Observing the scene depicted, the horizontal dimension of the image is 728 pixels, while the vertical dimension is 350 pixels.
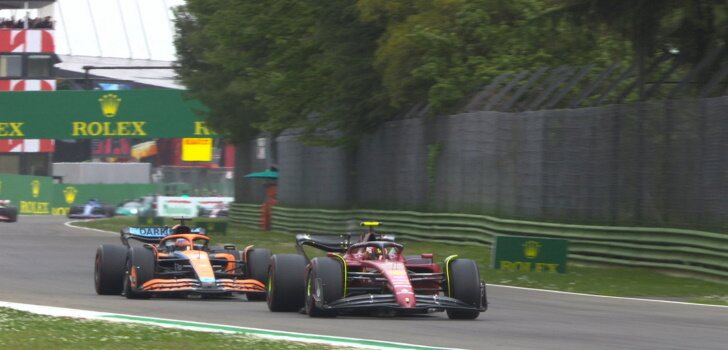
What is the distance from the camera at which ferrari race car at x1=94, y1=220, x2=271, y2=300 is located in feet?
56.9

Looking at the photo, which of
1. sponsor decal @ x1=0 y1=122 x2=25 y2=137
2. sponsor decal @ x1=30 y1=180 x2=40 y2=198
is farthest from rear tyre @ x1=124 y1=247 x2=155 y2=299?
sponsor decal @ x1=30 y1=180 x2=40 y2=198

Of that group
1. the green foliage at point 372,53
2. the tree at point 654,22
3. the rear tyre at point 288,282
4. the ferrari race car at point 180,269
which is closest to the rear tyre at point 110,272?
the ferrari race car at point 180,269

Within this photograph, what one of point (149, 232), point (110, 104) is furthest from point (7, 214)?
point (149, 232)

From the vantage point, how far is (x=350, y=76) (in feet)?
125

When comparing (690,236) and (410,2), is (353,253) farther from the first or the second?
(410,2)

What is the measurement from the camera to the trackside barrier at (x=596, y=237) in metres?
22.4

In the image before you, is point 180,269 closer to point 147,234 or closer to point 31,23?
point 147,234

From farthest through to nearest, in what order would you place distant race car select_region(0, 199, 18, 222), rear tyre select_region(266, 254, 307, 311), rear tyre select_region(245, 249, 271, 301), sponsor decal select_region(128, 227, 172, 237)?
1. distant race car select_region(0, 199, 18, 222)
2. sponsor decal select_region(128, 227, 172, 237)
3. rear tyre select_region(245, 249, 271, 301)
4. rear tyre select_region(266, 254, 307, 311)

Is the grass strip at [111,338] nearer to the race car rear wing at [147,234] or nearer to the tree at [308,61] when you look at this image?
the race car rear wing at [147,234]

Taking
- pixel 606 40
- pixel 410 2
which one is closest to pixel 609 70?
pixel 606 40

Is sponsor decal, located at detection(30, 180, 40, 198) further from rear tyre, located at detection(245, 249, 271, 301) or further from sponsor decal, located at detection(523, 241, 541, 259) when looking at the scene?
rear tyre, located at detection(245, 249, 271, 301)

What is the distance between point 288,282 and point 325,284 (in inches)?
42.0

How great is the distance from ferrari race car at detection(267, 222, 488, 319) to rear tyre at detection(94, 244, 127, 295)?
3106mm

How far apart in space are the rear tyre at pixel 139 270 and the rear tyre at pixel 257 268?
4.22 ft
